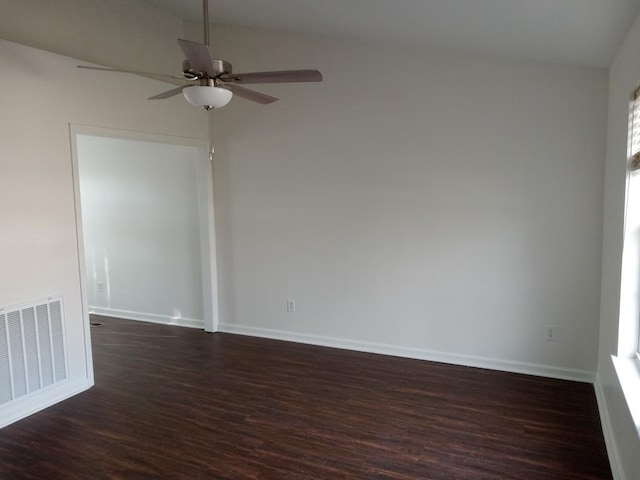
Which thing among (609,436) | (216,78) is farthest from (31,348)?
(609,436)

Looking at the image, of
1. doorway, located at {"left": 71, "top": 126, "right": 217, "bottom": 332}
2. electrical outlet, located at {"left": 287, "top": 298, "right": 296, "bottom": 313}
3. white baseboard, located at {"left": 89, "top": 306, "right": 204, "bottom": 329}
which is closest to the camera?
electrical outlet, located at {"left": 287, "top": 298, "right": 296, "bottom": 313}

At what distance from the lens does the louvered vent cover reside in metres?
2.80

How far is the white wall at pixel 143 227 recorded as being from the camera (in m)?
4.67

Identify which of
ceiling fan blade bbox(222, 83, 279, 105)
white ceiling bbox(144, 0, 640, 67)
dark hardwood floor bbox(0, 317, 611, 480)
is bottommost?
dark hardwood floor bbox(0, 317, 611, 480)

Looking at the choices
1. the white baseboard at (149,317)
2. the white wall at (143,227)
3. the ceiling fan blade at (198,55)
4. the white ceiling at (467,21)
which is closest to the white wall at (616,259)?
the white ceiling at (467,21)

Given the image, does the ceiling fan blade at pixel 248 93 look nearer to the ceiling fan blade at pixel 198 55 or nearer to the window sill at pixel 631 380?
the ceiling fan blade at pixel 198 55

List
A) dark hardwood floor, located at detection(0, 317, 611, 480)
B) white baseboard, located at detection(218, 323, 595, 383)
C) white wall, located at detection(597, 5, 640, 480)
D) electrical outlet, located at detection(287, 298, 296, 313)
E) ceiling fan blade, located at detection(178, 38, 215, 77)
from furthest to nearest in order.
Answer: electrical outlet, located at detection(287, 298, 296, 313) → white baseboard, located at detection(218, 323, 595, 383) → dark hardwood floor, located at detection(0, 317, 611, 480) → white wall, located at detection(597, 5, 640, 480) → ceiling fan blade, located at detection(178, 38, 215, 77)

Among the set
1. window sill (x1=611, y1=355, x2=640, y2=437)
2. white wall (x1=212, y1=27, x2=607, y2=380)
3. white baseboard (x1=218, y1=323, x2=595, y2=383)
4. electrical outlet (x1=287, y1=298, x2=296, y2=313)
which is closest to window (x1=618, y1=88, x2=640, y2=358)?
window sill (x1=611, y1=355, x2=640, y2=437)

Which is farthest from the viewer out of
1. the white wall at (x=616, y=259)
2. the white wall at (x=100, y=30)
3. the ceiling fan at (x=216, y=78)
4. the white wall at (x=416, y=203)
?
the white wall at (x=416, y=203)

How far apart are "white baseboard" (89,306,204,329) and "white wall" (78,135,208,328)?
11mm

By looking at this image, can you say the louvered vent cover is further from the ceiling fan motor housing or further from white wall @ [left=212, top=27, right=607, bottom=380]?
the ceiling fan motor housing

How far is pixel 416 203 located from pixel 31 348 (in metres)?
3.11

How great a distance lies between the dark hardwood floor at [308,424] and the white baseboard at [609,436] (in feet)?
0.14

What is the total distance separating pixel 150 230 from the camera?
4852mm
